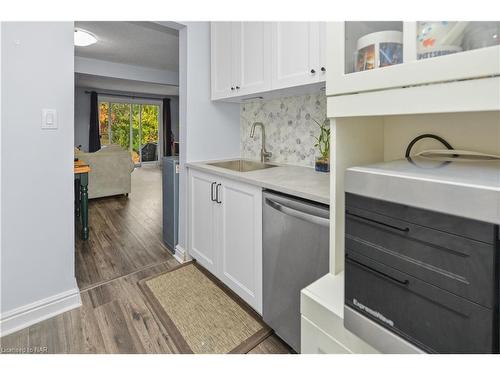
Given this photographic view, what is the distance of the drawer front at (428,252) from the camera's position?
496 millimetres

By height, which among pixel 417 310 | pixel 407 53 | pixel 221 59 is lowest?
pixel 417 310

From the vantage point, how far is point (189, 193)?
241cm

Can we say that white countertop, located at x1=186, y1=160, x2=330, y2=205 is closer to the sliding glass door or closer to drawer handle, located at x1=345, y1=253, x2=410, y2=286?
drawer handle, located at x1=345, y1=253, x2=410, y2=286

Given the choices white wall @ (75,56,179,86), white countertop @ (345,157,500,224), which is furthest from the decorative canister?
white wall @ (75,56,179,86)

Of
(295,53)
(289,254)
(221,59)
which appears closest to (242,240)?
(289,254)

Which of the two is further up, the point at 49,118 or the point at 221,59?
the point at 221,59

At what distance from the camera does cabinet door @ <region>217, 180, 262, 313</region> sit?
1.65m

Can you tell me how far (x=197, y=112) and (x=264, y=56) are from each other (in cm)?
81

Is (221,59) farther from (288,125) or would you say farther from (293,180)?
(293,180)

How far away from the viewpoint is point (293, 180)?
160 centimetres

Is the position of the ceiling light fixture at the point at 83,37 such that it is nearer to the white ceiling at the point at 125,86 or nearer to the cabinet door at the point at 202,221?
the cabinet door at the point at 202,221

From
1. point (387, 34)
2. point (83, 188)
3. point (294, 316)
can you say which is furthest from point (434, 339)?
point (83, 188)

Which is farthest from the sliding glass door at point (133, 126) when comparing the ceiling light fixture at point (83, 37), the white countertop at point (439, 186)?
the white countertop at point (439, 186)

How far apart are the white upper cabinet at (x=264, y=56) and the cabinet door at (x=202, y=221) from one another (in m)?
0.71
